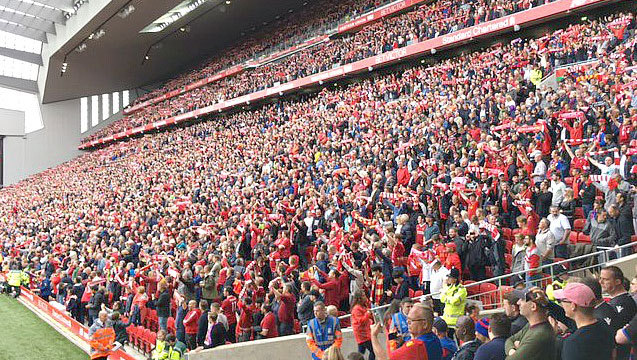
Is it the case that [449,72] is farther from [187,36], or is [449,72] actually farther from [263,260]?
[187,36]


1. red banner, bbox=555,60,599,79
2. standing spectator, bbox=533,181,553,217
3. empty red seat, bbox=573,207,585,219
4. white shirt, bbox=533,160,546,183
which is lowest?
empty red seat, bbox=573,207,585,219

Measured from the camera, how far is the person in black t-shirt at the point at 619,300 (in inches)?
135

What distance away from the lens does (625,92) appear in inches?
423

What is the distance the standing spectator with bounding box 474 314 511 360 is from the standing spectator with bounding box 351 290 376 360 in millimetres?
2858

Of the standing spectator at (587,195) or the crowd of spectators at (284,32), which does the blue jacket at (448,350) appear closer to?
the standing spectator at (587,195)

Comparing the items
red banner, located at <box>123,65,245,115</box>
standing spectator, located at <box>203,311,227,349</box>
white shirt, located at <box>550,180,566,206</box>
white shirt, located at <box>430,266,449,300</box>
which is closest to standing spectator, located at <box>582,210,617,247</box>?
white shirt, located at <box>550,180,566,206</box>

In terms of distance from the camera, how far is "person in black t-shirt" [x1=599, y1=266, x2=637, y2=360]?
3430 millimetres

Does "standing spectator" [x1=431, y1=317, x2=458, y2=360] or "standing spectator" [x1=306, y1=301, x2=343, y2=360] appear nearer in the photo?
"standing spectator" [x1=431, y1=317, x2=458, y2=360]

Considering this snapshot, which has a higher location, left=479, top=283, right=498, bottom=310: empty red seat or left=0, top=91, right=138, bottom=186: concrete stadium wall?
left=0, top=91, right=138, bottom=186: concrete stadium wall

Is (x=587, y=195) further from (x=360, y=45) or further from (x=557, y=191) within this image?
(x=360, y=45)

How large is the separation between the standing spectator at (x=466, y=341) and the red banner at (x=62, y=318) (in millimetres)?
6472

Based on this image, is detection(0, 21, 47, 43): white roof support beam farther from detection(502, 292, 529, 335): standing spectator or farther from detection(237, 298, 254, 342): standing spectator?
detection(502, 292, 529, 335): standing spectator

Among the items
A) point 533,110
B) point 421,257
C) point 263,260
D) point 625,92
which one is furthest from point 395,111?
point 421,257

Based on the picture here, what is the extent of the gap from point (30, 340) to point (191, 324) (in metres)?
5.90
